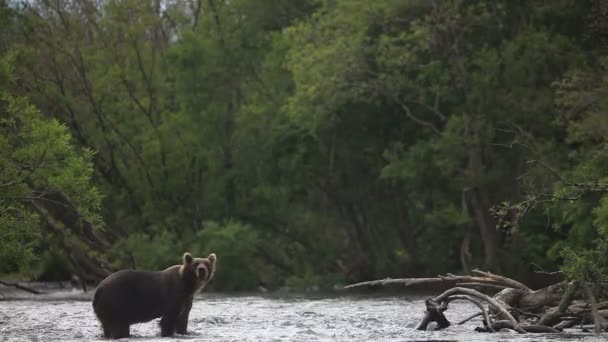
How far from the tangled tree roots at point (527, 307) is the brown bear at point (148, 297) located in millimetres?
2593

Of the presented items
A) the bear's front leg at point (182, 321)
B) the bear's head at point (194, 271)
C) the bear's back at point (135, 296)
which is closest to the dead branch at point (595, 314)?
the bear's head at point (194, 271)

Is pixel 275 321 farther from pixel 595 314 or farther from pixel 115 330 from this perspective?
pixel 595 314

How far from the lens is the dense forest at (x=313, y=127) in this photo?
3406 centimetres

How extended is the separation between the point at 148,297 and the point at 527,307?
634 cm

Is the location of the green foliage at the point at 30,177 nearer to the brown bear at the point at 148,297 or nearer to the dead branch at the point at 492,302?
the brown bear at the point at 148,297

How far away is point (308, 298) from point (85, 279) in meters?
12.0

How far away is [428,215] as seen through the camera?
122 ft

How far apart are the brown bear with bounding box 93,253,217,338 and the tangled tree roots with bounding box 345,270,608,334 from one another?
8.51 feet

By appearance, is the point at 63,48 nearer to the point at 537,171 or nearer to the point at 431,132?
the point at 431,132

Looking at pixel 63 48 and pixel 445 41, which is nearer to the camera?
pixel 445 41

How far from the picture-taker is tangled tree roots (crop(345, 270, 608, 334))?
16766 mm

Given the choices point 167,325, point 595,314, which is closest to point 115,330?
point 167,325

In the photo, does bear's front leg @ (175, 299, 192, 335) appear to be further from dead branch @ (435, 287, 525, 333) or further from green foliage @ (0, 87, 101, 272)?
green foliage @ (0, 87, 101, 272)

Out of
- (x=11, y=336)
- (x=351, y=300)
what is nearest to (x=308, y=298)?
(x=351, y=300)
